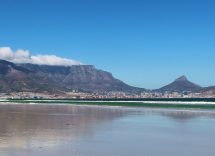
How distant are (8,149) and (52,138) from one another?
6.14 meters

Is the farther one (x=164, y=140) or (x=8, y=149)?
(x=164, y=140)

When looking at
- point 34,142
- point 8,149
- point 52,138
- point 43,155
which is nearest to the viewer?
point 43,155

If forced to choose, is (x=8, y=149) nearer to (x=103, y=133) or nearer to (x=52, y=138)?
(x=52, y=138)

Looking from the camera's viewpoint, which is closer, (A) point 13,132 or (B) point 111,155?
(B) point 111,155

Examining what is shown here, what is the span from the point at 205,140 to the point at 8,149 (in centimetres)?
1499

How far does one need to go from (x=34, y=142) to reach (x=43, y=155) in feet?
17.9

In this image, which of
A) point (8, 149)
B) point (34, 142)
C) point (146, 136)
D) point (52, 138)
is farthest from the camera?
point (146, 136)

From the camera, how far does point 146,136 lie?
3662 cm

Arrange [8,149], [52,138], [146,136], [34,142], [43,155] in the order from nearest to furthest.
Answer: [43,155] → [8,149] → [34,142] → [52,138] → [146,136]

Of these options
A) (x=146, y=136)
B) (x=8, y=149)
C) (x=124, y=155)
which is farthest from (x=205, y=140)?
(x=8, y=149)

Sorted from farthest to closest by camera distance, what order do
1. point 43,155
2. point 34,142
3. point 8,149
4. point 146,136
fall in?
point 146,136 < point 34,142 < point 8,149 < point 43,155

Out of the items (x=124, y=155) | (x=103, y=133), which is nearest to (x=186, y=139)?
(x=103, y=133)

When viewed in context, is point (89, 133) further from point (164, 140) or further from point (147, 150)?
point (147, 150)

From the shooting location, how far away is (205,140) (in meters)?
34.0
